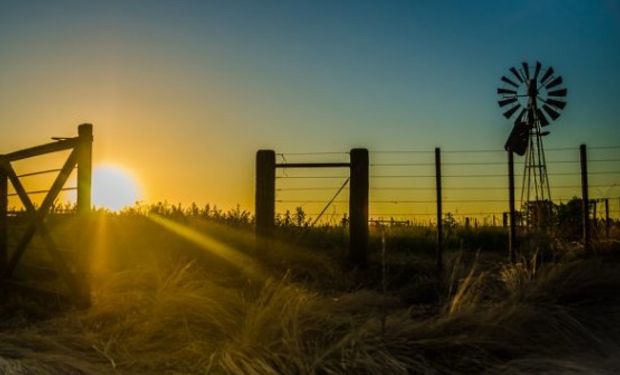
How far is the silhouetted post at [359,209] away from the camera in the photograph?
31.2 feet

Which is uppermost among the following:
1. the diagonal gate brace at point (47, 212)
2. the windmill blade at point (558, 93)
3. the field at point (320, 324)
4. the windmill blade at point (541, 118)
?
the windmill blade at point (558, 93)

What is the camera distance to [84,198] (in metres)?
7.45

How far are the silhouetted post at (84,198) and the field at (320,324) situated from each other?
34 centimetres

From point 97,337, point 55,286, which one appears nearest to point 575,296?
point 97,337

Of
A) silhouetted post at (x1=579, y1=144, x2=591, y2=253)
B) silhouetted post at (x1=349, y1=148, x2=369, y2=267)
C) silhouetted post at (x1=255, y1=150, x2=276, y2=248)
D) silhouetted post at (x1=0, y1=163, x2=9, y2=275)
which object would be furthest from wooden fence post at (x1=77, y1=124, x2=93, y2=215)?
silhouetted post at (x1=579, y1=144, x2=591, y2=253)

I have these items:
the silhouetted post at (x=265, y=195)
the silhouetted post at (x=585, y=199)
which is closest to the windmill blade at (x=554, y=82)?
the silhouetted post at (x=585, y=199)

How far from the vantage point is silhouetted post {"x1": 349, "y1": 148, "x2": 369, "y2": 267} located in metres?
9.52

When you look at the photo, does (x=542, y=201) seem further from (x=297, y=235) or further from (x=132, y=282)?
(x=132, y=282)

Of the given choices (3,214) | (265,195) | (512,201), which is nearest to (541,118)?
(512,201)

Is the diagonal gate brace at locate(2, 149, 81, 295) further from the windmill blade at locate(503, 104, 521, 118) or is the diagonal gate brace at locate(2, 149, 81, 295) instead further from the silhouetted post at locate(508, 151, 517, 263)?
the windmill blade at locate(503, 104, 521, 118)

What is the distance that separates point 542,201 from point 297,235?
6940 mm

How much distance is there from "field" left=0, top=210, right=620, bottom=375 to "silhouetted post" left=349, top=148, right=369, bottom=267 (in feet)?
1.58

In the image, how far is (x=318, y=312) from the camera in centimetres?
541

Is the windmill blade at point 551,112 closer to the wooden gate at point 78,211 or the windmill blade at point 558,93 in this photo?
the windmill blade at point 558,93
